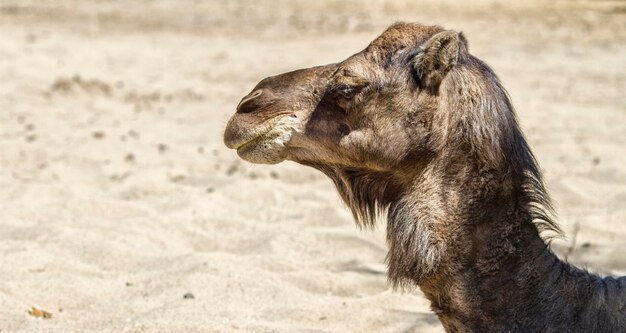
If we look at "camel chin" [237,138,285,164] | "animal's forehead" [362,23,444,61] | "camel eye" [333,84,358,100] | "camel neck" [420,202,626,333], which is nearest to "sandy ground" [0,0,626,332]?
"camel chin" [237,138,285,164]

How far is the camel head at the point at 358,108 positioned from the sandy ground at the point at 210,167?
4.34 ft

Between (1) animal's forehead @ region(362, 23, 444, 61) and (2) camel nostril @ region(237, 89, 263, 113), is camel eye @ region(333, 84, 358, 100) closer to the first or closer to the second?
(1) animal's forehead @ region(362, 23, 444, 61)

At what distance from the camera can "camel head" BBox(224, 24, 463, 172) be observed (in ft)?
12.3

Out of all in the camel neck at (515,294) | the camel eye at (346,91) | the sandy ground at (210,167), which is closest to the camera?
the camel neck at (515,294)

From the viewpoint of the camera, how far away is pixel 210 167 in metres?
8.11

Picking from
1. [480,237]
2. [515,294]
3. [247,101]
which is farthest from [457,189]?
[247,101]

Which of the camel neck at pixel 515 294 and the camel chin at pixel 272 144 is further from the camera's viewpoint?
the camel chin at pixel 272 144

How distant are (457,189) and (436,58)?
1.56 ft

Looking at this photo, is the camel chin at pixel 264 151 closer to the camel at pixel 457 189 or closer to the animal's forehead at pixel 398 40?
the camel at pixel 457 189

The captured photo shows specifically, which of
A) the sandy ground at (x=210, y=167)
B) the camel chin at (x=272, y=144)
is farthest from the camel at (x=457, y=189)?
the sandy ground at (x=210, y=167)

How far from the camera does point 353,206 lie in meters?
3.97

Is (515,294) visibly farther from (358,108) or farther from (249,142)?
(249,142)

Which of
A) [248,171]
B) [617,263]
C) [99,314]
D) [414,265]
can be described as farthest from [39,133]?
[414,265]

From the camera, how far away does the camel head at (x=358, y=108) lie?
375cm
